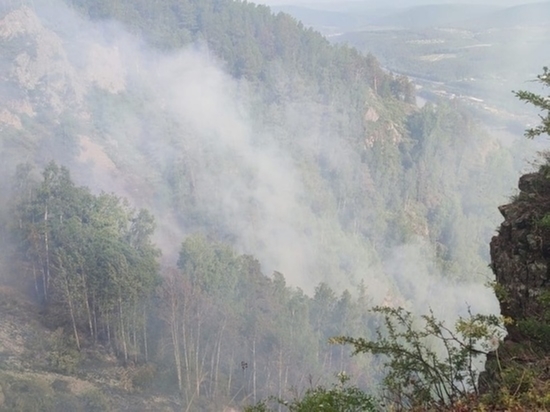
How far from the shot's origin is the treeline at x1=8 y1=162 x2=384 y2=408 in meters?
41.6

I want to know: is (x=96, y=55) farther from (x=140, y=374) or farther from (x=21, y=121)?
(x=140, y=374)

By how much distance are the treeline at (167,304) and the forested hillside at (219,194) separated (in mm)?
172

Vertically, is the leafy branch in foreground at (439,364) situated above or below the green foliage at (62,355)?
above

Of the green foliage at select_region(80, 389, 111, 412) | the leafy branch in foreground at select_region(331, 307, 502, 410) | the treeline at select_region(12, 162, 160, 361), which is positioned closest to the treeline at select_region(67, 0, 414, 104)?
the treeline at select_region(12, 162, 160, 361)

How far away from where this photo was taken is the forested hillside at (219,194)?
142ft

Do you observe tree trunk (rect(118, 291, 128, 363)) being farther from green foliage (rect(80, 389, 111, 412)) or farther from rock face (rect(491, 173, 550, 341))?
rock face (rect(491, 173, 550, 341))

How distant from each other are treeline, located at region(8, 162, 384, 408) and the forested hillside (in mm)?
172

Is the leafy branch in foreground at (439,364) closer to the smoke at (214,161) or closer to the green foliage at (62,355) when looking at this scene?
the green foliage at (62,355)

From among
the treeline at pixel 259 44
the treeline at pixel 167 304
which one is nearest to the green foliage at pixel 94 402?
the treeline at pixel 167 304

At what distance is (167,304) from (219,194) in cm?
2699

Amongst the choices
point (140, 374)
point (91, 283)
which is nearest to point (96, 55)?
point (91, 283)

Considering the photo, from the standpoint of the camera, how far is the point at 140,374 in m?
39.2

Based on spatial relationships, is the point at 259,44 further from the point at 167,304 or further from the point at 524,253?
the point at 524,253

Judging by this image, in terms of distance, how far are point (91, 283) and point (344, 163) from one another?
172ft
